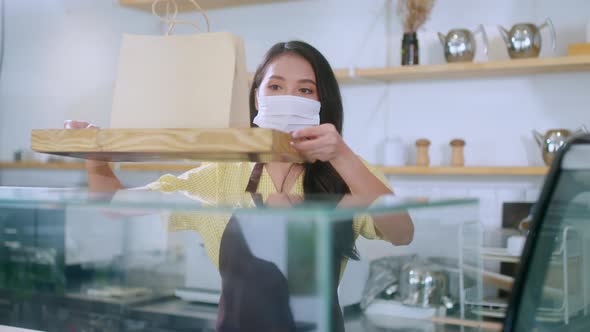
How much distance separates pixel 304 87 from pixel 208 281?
541 millimetres

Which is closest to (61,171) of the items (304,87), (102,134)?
(304,87)

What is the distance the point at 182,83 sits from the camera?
2.80 ft

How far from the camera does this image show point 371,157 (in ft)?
11.3

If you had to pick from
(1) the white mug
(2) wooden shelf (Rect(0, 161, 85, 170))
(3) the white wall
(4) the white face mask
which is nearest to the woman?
(4) the white face mask

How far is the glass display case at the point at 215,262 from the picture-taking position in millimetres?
632

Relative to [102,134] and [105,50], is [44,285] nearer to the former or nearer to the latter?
[102,134]

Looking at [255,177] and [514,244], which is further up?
[255,177]

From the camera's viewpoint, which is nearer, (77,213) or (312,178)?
(77,213)

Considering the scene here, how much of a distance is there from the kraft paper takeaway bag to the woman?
0.07m

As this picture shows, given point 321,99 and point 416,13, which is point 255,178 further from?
point 416,13

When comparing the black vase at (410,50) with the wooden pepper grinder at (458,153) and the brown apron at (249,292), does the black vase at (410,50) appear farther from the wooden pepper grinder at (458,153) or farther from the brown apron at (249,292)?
the brown apron at (249,292)

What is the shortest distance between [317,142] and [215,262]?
0.20 m

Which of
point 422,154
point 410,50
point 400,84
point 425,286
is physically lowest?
point 425,286

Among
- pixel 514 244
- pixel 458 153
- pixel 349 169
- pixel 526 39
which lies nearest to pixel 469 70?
pixel 526 39
